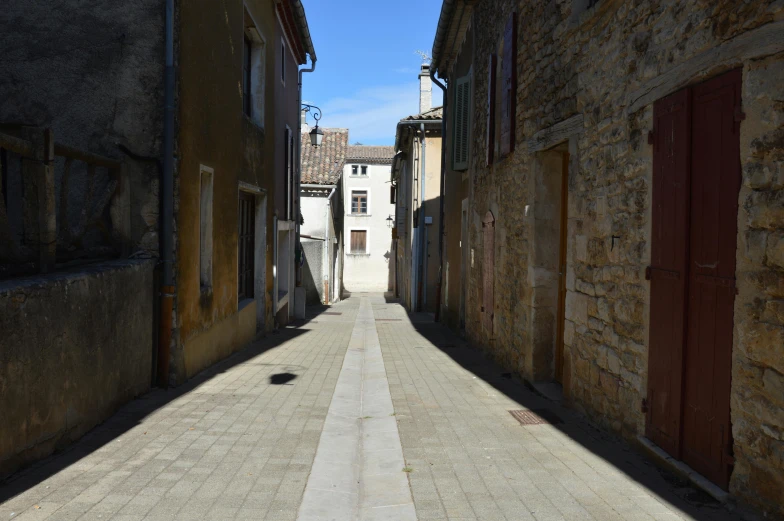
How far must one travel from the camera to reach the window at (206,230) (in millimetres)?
7559

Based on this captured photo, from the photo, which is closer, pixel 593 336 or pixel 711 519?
pixel 711 519

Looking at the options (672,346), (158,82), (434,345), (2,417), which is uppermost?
(158,82)

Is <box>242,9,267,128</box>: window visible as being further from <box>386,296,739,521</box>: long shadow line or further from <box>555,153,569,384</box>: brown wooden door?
<box>555,153,569,384</box>: brown wooden door

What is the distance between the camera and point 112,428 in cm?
472

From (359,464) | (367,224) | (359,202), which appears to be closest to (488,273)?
(359,464)

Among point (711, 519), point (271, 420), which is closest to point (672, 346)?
point (711, 519)

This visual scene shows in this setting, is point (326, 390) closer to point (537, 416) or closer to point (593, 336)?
point (537, 416)

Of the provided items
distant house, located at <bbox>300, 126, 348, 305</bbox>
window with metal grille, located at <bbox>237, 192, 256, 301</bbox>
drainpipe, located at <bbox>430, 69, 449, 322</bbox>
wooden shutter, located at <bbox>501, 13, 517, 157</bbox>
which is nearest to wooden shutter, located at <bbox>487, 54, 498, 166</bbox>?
wooden shutter, located at <bbox>501, 13, 517, 157</bbox>

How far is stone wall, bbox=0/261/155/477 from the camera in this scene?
11.7ft

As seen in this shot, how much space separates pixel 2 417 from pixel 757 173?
4007 mm

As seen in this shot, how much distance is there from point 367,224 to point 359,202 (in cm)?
185

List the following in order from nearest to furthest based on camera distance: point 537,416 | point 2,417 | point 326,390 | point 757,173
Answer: point 757,173 < point 2,417 < point 537,416 < point 326,390

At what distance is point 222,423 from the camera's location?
16.6ft

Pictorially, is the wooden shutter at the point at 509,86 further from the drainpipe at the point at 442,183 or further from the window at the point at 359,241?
the window at the point at 359,241
